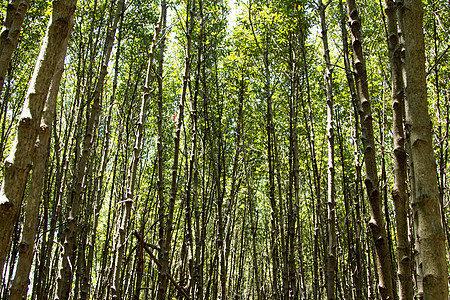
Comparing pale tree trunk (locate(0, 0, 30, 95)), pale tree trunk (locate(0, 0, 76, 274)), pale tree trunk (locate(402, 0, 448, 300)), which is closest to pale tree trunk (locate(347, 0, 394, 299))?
pale tree trunk (locate(402, 0, 448, 300))

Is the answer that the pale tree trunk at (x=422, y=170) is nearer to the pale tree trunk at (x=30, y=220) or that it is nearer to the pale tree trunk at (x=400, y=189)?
the pale tree trunk at (x=400, y=189)

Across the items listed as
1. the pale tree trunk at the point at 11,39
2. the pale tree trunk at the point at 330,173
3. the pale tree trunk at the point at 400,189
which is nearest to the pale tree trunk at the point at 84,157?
the pale tree trunk at the point at 11,39

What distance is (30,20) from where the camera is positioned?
532cm

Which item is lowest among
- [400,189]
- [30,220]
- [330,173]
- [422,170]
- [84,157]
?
[30,220]

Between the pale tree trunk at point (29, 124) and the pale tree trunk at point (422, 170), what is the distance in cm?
101

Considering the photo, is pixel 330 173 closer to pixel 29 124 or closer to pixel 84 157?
pixel 84 157

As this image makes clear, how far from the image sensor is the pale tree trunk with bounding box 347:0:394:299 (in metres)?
1.48

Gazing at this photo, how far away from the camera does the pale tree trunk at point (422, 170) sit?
0.82 m

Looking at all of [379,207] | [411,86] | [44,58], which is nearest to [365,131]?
[379,207]

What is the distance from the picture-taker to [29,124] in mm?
903

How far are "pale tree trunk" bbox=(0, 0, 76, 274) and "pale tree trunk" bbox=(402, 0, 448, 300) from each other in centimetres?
101

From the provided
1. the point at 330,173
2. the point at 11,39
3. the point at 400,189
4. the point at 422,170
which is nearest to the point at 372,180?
the point at 400,189

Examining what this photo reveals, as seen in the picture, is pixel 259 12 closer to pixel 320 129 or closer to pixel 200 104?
pixel 200 104

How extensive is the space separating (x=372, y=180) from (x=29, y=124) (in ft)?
4.50
